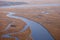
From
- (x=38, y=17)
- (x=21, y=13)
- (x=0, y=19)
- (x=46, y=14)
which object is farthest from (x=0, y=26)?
(x=46, y=14)

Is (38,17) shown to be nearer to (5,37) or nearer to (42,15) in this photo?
(42,15)

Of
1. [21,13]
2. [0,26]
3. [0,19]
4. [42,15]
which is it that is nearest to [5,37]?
[0,26]

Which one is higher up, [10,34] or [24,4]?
[24,4]

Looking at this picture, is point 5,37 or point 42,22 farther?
point 42,22

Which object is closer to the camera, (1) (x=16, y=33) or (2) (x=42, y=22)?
(1) (x=16, y=33)

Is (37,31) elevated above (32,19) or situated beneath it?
situated beneath

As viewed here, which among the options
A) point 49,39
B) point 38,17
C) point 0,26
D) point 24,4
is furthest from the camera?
point 24,4

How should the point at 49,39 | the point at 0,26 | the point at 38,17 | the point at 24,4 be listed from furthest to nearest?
the point at 24,4 < the point at 38,17 < the point at 0,26 < the point at 49,39

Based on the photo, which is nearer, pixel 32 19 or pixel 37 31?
pixel 37 31

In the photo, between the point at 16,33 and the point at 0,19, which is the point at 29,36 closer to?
the point at 16,33

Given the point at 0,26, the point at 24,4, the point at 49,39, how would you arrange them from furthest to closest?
the point at 24,4 < the point at 0,26 < the point at 49,39
